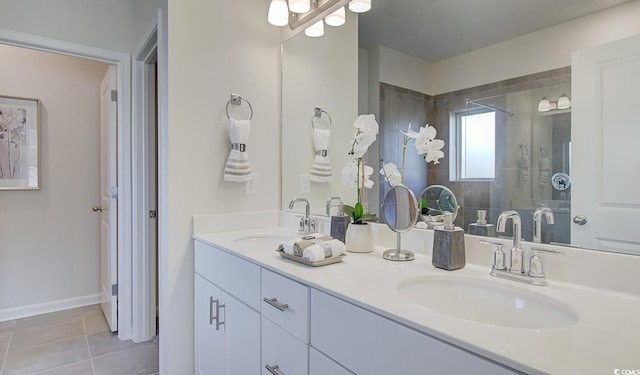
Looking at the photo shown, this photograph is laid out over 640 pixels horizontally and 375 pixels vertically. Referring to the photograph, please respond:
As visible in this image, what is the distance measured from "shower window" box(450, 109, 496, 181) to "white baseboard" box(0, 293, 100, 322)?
3250mm

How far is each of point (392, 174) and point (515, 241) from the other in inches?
20.9

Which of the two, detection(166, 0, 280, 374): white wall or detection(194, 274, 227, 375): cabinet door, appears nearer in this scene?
detection(194, 274, 227, 375): cabinet door

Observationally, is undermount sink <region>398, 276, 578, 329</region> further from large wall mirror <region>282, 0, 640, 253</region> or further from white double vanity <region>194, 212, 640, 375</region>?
large wall mirror <region>282, 0, 640, 253</region>

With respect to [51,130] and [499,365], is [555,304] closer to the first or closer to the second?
[499,365]

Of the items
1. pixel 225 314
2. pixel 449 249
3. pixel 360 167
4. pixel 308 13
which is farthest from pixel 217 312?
pixel 308 13

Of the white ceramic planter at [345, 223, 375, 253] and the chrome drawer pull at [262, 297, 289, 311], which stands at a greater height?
Result: the white ceramic planter at [345, 223, 375, 253]

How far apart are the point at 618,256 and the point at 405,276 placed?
0.53 m

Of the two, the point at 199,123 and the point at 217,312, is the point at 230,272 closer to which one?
the point at 217,312

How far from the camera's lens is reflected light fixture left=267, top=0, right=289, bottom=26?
5.83ft

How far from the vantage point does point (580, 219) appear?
940mm

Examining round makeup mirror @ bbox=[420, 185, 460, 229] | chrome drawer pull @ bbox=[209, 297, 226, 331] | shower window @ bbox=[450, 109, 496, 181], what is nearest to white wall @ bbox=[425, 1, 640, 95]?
shower window @ bbox=[450, 109, 496, 181]

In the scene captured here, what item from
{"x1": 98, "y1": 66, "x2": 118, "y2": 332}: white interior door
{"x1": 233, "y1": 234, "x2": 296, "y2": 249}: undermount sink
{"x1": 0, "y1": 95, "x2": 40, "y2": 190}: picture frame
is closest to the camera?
{"x1": 233, "y1": 234, "x2": 296, "y2": 249}: undermount sink

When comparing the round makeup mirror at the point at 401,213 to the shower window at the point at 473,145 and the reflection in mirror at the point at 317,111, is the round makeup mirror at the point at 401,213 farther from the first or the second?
the reflection in mirror at the point at 317,111

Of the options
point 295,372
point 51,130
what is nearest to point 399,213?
point 295,372
